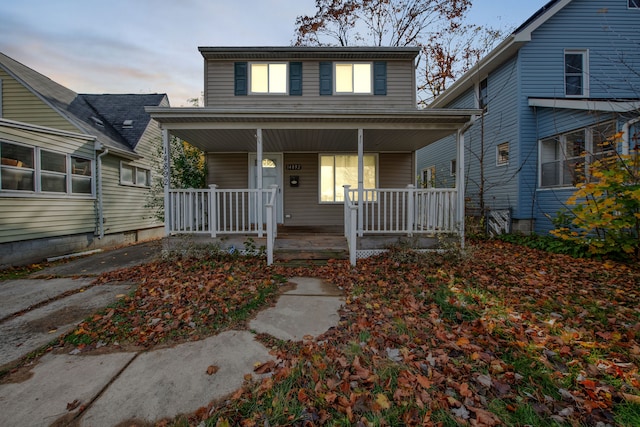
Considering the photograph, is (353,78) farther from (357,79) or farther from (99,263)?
(99,263)

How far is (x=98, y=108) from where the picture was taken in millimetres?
12570

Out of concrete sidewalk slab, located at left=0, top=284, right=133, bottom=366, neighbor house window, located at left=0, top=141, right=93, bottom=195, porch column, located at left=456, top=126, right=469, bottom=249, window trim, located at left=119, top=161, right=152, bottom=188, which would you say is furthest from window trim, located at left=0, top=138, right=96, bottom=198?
porch column, located at left=456, top=126, right=469, bottom=249

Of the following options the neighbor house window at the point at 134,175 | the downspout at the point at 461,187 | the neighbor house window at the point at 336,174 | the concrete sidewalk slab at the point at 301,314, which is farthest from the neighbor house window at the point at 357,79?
the neighbor house window at the point at 134,175

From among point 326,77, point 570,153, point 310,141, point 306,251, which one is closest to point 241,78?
point 326,77

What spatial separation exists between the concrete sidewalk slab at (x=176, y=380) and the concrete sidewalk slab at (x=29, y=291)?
9.56 ft

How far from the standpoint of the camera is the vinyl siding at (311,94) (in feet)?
28.5

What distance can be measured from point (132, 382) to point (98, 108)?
1501 centimetres

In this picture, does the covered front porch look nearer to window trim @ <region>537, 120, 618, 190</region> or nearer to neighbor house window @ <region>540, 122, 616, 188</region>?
window trim @ <region>537, 120, 618, 190</region>

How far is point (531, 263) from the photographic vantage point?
19.2ft

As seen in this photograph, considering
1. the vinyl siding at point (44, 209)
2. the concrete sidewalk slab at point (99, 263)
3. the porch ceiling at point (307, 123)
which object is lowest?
the concrete sidewalk slab at point (99, 263)

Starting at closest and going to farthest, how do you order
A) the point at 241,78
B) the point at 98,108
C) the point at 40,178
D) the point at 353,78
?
the point at 40,178, the point at 241,78, the point at 353,78, the point at 98,108

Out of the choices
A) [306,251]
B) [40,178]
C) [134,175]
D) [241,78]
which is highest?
[241,78]

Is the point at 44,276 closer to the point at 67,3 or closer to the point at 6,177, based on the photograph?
the point at 6,177

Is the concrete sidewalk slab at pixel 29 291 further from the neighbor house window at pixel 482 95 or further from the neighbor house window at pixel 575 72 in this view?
the neighbor house window at pixel 575 72
